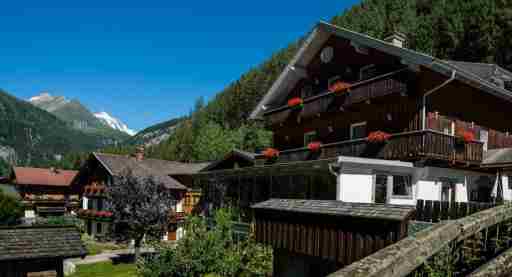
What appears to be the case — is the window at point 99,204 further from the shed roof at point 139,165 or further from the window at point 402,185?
the window at point 402,185

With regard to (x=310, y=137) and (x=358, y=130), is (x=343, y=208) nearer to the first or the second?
(x=358, y=130)

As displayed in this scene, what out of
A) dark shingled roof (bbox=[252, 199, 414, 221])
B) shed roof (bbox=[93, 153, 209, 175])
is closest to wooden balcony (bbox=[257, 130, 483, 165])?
dark shingled roof (bbox=[252, 199, 414, 221])

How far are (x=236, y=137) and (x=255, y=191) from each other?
36.8 metres

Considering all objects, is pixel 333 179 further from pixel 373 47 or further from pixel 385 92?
pixel 373 47

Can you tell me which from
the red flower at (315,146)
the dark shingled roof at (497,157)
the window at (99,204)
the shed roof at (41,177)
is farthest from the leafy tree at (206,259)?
the shed roof at (41,177)

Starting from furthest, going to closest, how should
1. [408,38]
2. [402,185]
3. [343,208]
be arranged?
[408,38] < [402,185] < [343,208]

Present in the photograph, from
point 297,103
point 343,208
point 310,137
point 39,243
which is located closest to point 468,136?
point 310,137

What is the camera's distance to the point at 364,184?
18672 mm

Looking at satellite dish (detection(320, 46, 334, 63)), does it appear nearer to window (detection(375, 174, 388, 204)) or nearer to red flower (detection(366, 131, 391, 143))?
red flower (detection(366, 131, 391, 143))

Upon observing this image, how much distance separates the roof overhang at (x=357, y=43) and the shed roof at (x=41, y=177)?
39344 mm

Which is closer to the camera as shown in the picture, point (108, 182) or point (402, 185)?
point (402, 185)

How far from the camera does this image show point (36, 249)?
12359 millimetres

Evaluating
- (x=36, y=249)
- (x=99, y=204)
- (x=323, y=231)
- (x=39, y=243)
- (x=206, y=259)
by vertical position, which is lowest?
(x=99, y=204)

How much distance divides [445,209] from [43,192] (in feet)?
187
